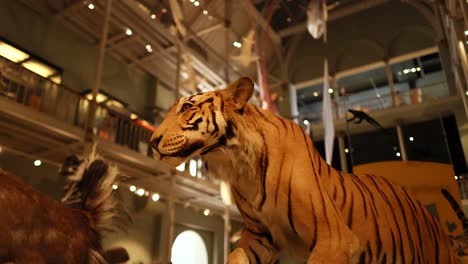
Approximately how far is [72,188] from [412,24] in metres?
10.1

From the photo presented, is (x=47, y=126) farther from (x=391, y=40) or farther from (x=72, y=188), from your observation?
(x=391, y=40)

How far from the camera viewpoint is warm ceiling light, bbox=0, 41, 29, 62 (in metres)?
7.08

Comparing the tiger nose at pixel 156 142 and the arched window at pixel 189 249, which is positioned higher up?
the arched window at pixel 189 249

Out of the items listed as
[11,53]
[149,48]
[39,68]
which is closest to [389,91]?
→ [149,48]

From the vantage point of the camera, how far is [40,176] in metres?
6.79

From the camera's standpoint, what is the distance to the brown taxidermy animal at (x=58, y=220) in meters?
2.96

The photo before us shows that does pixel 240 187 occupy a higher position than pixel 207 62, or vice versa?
pixel 207 62

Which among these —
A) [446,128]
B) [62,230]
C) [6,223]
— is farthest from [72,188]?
[446,128]

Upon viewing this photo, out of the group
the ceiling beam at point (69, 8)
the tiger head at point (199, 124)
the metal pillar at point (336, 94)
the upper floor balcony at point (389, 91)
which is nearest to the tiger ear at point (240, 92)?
the tiger head at point (199, 124)

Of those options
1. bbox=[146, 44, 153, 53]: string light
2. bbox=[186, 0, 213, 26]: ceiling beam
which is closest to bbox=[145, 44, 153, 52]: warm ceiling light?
bbox=[146, 44, 153, 53]: string light

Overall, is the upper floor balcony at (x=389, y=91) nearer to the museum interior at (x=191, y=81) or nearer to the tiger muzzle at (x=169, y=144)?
the museum interior at (x=191, y=81)

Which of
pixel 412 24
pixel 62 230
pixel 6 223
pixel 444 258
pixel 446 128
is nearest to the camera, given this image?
pixel 444 258

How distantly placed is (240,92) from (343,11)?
1106 centimetres

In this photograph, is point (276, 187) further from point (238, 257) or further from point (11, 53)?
point (11, 53)
